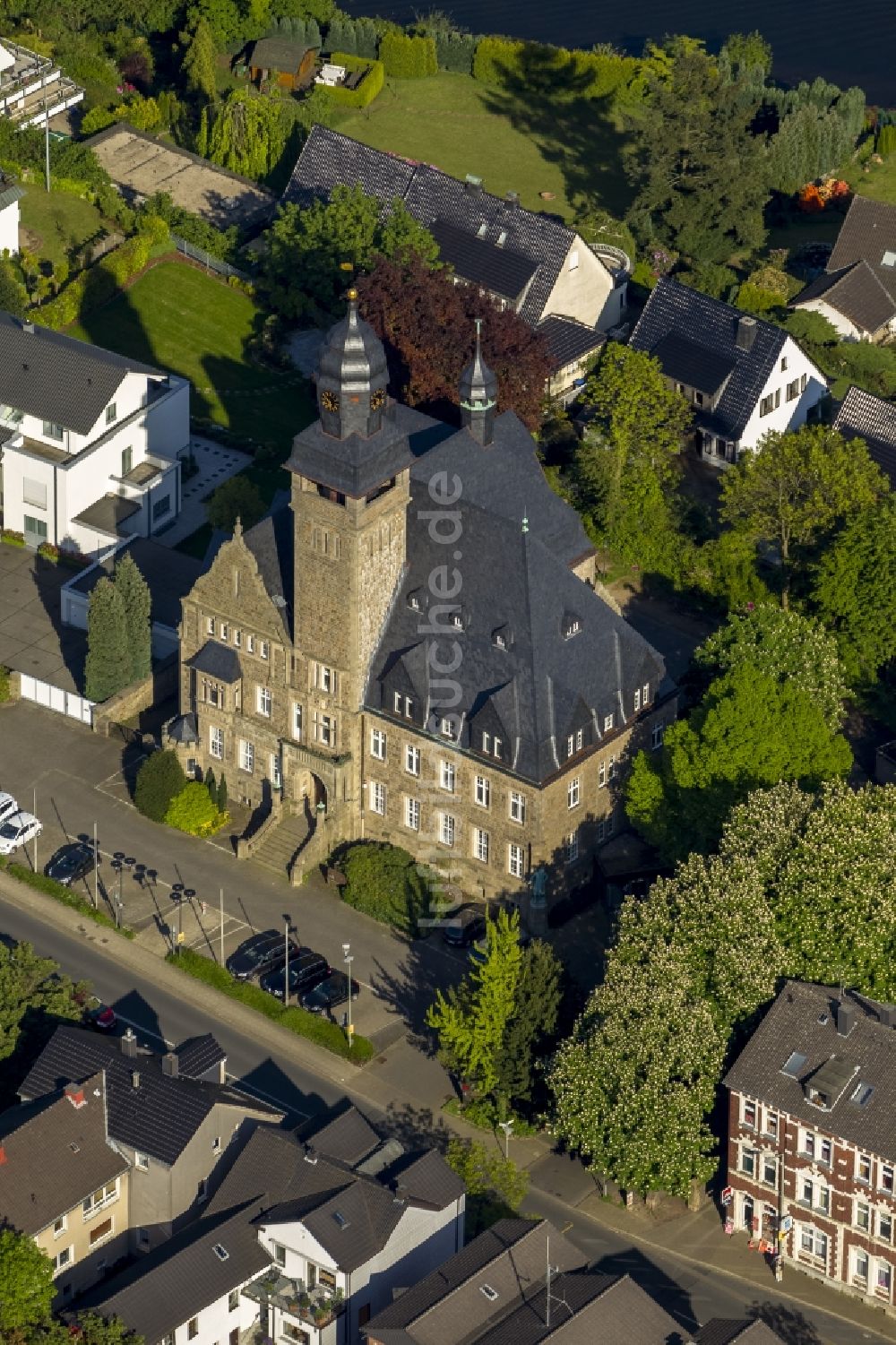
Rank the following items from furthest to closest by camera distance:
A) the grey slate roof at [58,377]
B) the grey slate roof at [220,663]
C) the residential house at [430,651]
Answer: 1. the grey slate roof at [58,377]
2. the grey slate roof at [220,663]
3. the residential house at [430,651]

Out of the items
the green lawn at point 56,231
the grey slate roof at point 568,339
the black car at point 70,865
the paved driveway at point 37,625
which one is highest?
the grey slate roof at point 568,339

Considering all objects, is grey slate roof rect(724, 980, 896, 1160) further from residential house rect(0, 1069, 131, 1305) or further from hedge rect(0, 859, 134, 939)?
hedge rect(0, 859, 134, 939)

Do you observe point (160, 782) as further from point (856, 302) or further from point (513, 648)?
point (856, 302)

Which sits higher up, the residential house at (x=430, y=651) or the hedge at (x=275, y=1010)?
the residential house at (x=430, y=651)

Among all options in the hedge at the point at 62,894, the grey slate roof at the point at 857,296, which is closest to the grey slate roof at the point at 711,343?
the grey slate roof at the point at 857,296

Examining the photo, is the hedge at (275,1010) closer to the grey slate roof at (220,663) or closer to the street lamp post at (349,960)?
the street lamp post at (349,960)

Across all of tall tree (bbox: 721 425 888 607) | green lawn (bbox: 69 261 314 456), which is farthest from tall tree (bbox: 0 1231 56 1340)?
green lawn (bbox: 69 261 314 456)
